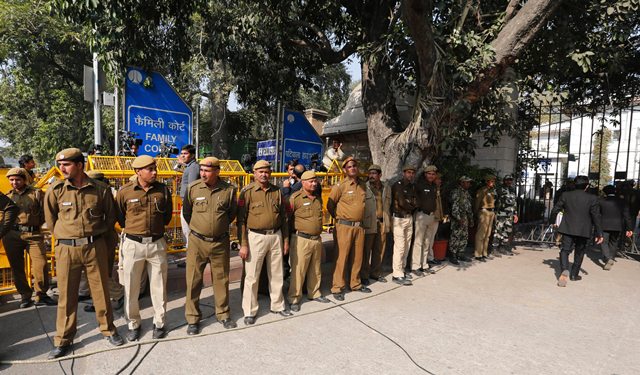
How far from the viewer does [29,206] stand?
425 cm

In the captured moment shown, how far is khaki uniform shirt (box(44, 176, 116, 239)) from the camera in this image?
3.36m

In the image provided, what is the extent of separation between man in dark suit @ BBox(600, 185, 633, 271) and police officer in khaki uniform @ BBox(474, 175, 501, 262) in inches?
78.2

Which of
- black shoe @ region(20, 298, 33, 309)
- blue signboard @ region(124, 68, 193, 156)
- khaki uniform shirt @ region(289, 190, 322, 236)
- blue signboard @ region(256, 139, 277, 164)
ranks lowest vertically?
black shoe @ region(20, 298, 33, 309)

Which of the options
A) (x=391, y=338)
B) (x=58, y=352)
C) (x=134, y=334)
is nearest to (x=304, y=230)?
(x=391, y=338)

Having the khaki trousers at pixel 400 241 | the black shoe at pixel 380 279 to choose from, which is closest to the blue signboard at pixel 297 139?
the khaki trousers at pixel 400 241

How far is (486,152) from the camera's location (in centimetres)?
901

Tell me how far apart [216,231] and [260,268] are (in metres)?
0.75

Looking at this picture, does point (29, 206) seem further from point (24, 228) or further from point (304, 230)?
point (304, 230)

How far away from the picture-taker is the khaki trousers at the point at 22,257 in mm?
4258

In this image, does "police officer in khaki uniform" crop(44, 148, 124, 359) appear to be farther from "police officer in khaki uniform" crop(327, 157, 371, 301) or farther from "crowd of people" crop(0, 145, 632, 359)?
"police officer in khaki uniform" crop(327, 157, 371, 301)

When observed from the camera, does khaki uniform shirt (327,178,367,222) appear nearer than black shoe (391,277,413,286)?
Yes

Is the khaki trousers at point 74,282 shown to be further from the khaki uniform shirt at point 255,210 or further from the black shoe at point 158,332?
the khaki uniform shirt at point 255,210

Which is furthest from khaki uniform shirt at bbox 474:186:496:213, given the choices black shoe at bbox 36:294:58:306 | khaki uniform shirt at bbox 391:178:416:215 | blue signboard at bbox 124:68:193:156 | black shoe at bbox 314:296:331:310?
black shoe at bbox 36:294:58:306

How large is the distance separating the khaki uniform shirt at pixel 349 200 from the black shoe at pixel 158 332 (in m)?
2.50
